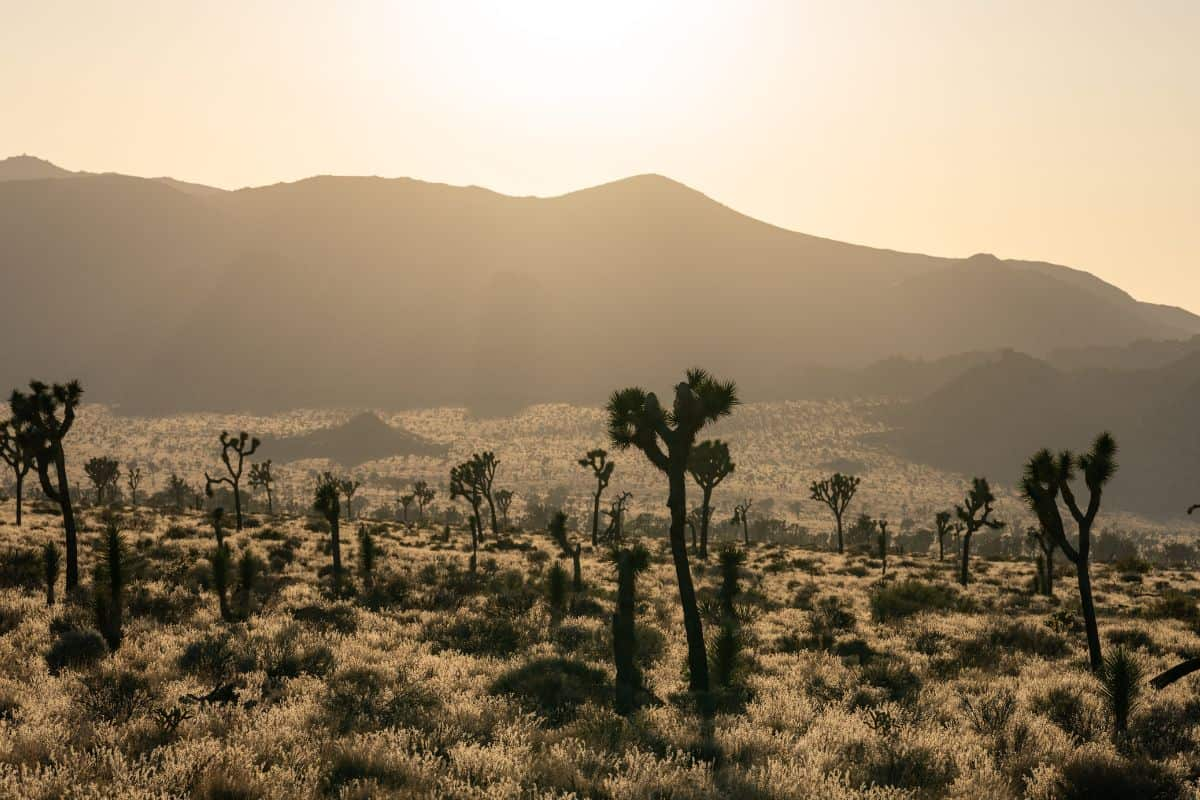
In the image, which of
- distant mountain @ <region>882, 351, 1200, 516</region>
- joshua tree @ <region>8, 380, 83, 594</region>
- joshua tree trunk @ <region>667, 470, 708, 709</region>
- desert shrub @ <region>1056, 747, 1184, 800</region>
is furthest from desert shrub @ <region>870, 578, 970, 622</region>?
distant mountain @ <region>882, 351, 1200, 516</region>

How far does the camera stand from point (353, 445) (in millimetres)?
167375

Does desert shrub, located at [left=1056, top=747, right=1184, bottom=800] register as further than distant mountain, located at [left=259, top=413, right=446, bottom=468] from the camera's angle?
No

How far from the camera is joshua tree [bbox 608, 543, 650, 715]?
12.1 m

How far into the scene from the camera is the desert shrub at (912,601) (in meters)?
23.6

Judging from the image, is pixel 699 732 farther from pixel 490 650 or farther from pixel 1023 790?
pixel 490 650

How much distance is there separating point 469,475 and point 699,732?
3582 centimetres

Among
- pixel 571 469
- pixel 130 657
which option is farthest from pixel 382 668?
pixel 571 469

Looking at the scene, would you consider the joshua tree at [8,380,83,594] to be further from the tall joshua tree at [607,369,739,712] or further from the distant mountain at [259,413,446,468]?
the distant mountain at [259,413,446,468]

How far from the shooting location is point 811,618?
72.9 feet

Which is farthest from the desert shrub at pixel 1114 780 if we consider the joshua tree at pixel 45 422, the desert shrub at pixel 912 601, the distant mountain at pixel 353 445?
the distant mountain at pixel 353 445

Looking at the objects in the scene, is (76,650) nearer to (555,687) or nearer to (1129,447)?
(555,687)

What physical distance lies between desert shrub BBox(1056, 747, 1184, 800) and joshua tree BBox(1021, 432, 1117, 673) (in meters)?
6.64

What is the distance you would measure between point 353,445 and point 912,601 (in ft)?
520

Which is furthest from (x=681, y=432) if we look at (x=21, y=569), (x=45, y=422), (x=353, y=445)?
(x=353, y=445)
